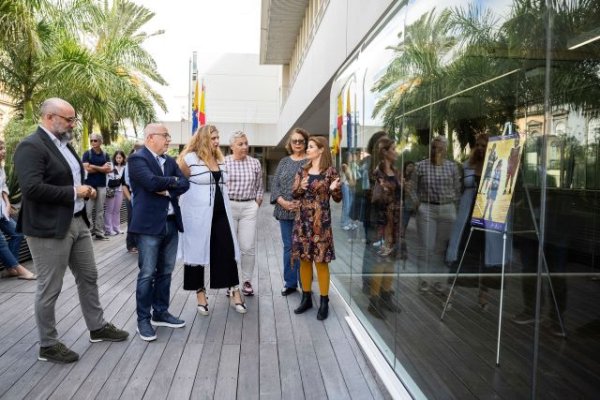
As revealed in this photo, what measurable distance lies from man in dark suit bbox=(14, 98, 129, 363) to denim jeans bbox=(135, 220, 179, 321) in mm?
506

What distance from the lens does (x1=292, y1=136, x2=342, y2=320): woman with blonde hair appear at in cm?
476

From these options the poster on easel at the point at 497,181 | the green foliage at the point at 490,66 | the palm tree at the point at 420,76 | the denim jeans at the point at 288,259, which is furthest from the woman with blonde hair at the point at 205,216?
the poster on easel at the point at 497,181

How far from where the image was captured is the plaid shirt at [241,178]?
17.6 feet

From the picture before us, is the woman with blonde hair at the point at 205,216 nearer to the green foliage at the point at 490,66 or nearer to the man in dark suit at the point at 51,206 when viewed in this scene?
the man in dark suit at the point at 51,206

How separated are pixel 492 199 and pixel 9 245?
6.40m

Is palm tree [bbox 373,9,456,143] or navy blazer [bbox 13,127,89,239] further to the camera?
navy blazer [bbox 13,127,89,239]

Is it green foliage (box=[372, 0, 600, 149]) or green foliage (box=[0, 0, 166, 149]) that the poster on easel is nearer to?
green foliage (box=[372, 0, 600, 149])

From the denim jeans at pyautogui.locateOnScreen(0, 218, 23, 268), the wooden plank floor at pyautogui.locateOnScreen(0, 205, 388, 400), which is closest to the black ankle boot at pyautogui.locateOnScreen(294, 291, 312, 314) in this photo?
the wooden plank floor at pyautogui.locateOnScreen(0, 205, 388, 400)

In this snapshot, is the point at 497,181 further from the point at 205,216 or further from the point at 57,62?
the point at 57,62

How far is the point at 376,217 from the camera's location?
452cm

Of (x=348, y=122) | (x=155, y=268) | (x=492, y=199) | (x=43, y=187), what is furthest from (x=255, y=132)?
(x=492, y=199)

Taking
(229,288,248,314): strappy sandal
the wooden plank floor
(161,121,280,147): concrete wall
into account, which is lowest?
the wooden plank floor

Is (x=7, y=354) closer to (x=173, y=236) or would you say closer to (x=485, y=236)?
(x=173, y=236)

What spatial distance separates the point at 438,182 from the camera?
119 inches
